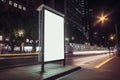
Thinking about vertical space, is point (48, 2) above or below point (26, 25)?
above

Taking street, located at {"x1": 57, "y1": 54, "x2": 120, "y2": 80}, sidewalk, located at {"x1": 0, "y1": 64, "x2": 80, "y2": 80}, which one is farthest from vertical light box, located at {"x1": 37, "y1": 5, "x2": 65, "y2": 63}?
street, located at {"x1": 57, "y1": 54, "x2": 120, "y2": 80}

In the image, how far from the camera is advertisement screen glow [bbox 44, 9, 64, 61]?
12344mm

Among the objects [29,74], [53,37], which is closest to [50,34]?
[53,37]

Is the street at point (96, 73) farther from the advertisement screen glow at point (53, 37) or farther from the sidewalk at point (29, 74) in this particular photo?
the advertisement screen glow at point (53, 37)

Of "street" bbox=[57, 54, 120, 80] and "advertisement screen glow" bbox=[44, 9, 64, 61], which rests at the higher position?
"advertisement screen glow" bbox=[44, 9, 64, 61]

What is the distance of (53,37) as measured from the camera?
13.3 m

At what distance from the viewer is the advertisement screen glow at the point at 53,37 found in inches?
486

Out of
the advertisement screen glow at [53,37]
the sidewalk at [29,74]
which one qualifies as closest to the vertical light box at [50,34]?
the advertisement screen glow at [53,37]

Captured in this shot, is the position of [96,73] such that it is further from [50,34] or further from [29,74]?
[29,74]

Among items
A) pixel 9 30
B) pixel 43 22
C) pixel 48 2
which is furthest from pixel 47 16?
pixel 48 2

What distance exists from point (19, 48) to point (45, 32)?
6303cm

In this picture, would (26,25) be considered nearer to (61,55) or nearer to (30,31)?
(30,31)

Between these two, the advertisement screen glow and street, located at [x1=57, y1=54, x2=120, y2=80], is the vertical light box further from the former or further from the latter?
street, located at [x1=57, y1=54, x2=120, y2=80]

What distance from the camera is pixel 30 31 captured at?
200ft
